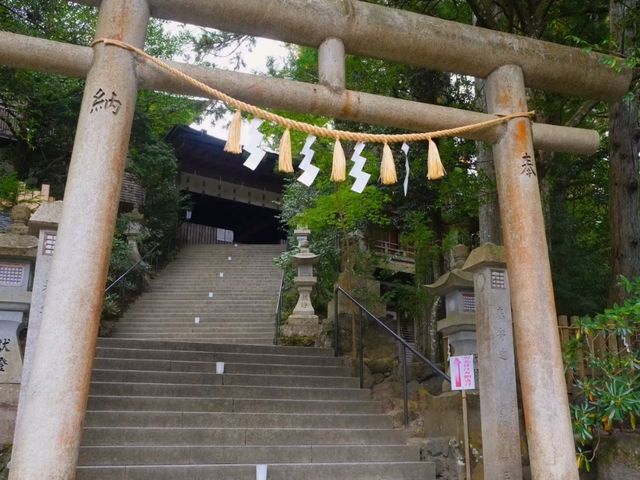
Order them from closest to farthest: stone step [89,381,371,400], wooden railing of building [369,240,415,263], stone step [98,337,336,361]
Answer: stone step [89,381,371,400], stone step [98,337,336,361], wooden railing of building [369,240,415,263]

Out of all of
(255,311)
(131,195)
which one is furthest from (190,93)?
(131,195)

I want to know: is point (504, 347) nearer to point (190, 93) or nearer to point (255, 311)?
point (190, 93)

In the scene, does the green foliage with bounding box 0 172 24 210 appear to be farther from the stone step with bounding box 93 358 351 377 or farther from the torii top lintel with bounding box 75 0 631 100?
the torii top lintel with bounding box 75 0 631 100

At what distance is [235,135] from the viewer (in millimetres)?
3943

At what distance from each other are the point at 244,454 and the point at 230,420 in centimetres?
69

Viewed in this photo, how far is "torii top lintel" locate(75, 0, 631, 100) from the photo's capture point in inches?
159

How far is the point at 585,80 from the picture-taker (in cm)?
483

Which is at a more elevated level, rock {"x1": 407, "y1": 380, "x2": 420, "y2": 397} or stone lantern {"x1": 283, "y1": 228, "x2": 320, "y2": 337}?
stone lantern {"x1": 283, "y1": 228, "x2": 320, "y2": 337}

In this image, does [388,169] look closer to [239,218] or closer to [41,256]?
[41,256]

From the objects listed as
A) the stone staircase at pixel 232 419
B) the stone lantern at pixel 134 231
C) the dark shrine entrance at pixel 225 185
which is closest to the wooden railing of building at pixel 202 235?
the dark shrine entrance at pixel 225 185

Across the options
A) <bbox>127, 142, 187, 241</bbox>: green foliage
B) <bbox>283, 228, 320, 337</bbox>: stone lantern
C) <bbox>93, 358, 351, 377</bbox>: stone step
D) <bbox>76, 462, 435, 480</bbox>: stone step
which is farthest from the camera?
<bbox>127, 142, 187, 241</bbox>: green foliage

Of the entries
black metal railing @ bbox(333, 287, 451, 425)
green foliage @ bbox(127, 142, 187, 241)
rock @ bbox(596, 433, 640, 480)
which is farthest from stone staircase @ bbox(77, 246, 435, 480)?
green foliage @ bbox(127, 142, 187, 241)

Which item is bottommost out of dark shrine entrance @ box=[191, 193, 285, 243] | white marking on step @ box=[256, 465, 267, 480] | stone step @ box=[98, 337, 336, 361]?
white marking on step @ box=[256, 465, 267, 480]

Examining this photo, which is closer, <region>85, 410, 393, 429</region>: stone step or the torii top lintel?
the torii top lintel
